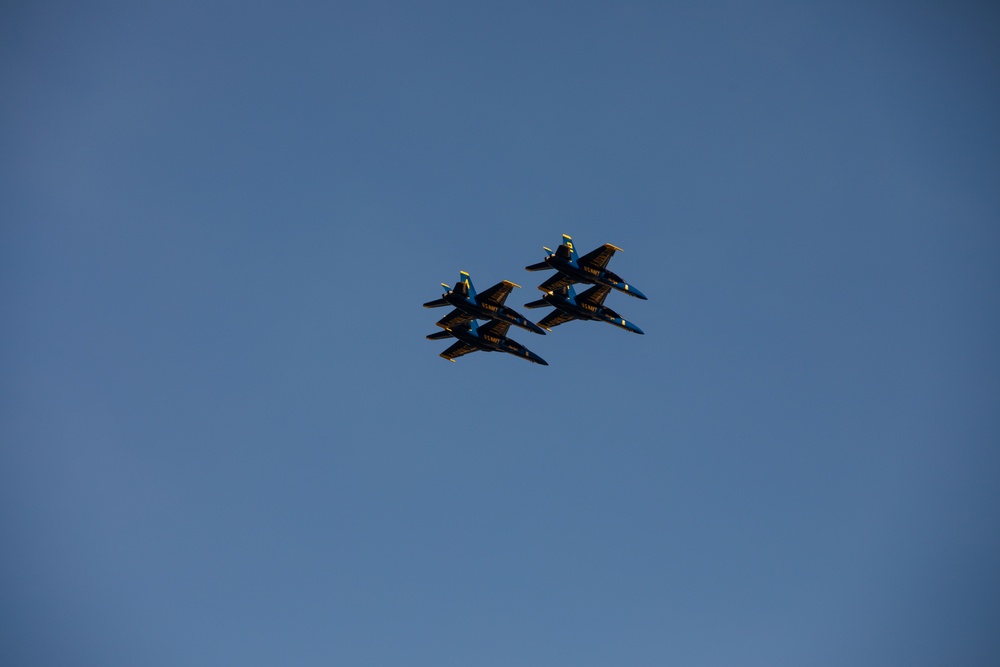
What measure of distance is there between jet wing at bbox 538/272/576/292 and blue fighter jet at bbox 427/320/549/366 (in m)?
5.77

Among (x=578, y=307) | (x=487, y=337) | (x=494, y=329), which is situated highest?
(x=578, y=307)

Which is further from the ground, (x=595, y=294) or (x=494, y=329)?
(x=595, y=294)

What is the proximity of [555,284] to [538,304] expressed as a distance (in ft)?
10.4

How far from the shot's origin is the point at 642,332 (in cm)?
8538

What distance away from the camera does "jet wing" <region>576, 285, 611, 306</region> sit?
8062 cm

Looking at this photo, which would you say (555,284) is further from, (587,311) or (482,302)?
(482,302)

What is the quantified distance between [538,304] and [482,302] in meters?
8.06

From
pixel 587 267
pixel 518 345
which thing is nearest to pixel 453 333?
pixel 518 345

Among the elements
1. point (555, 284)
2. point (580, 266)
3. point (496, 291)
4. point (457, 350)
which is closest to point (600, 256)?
point (580, 266)

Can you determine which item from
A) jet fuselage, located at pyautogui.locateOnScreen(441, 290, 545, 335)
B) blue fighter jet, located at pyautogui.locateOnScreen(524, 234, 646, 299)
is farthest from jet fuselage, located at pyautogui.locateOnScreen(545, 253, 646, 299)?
jet fuselage, located at pyautogui.locateOnScreen(441, 290, 545, 335)

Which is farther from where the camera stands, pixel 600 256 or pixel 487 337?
pixel 487 337

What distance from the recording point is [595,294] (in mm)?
81000

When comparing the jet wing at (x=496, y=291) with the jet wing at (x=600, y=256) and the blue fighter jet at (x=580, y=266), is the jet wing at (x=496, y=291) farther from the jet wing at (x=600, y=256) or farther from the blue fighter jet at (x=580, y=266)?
the jet wing at (x=600, y=256)

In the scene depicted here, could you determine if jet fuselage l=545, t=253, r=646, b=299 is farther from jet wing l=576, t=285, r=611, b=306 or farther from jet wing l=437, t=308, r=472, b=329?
jet wing l=437, t=308, r=472, b=329
